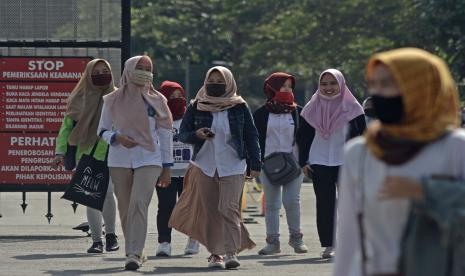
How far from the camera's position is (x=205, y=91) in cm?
1220

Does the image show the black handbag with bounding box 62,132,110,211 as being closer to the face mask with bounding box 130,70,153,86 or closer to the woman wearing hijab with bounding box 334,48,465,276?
the face mask with bounding box 130,70,153,86

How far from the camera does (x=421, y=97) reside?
4.89 m

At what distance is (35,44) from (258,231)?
11.0ft

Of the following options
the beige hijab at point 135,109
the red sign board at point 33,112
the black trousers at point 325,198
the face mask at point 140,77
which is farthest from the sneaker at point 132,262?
the red sign board at point 33,112

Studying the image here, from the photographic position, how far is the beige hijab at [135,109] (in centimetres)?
1172

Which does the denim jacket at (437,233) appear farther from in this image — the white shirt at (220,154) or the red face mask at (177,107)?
the red face mask at (177,107)

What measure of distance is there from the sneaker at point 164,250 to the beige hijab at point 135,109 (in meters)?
1.73

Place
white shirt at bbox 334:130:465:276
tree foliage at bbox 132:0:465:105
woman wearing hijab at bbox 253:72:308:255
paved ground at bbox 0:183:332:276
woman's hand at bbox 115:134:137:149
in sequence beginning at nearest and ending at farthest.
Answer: white shirt at bbox 334:130:465:276, woman's hand at bbox 115:134:137:149, paved ground at bbox 0:183:332:276, woman wearing hijab at bbox 253:72:308:255, tree foliage at bbox 132:0:465:105

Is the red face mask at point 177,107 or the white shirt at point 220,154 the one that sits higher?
the red face mask at point 177,107

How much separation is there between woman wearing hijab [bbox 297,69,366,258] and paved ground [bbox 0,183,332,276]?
39 centimetres

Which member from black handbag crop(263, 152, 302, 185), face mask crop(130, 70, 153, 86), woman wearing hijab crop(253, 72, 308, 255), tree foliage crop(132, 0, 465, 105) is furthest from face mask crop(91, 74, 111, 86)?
tree foliage crop(132, 0, 465, 105)

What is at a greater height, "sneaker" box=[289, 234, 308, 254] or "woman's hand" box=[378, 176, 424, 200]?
"woman's hand" box=[378, 176, 424, 200]

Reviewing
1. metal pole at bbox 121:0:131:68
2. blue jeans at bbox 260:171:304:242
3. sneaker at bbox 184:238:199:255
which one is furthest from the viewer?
metal pole at bbox 121:0:131:68

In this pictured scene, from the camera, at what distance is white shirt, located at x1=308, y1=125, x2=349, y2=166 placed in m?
13.0
